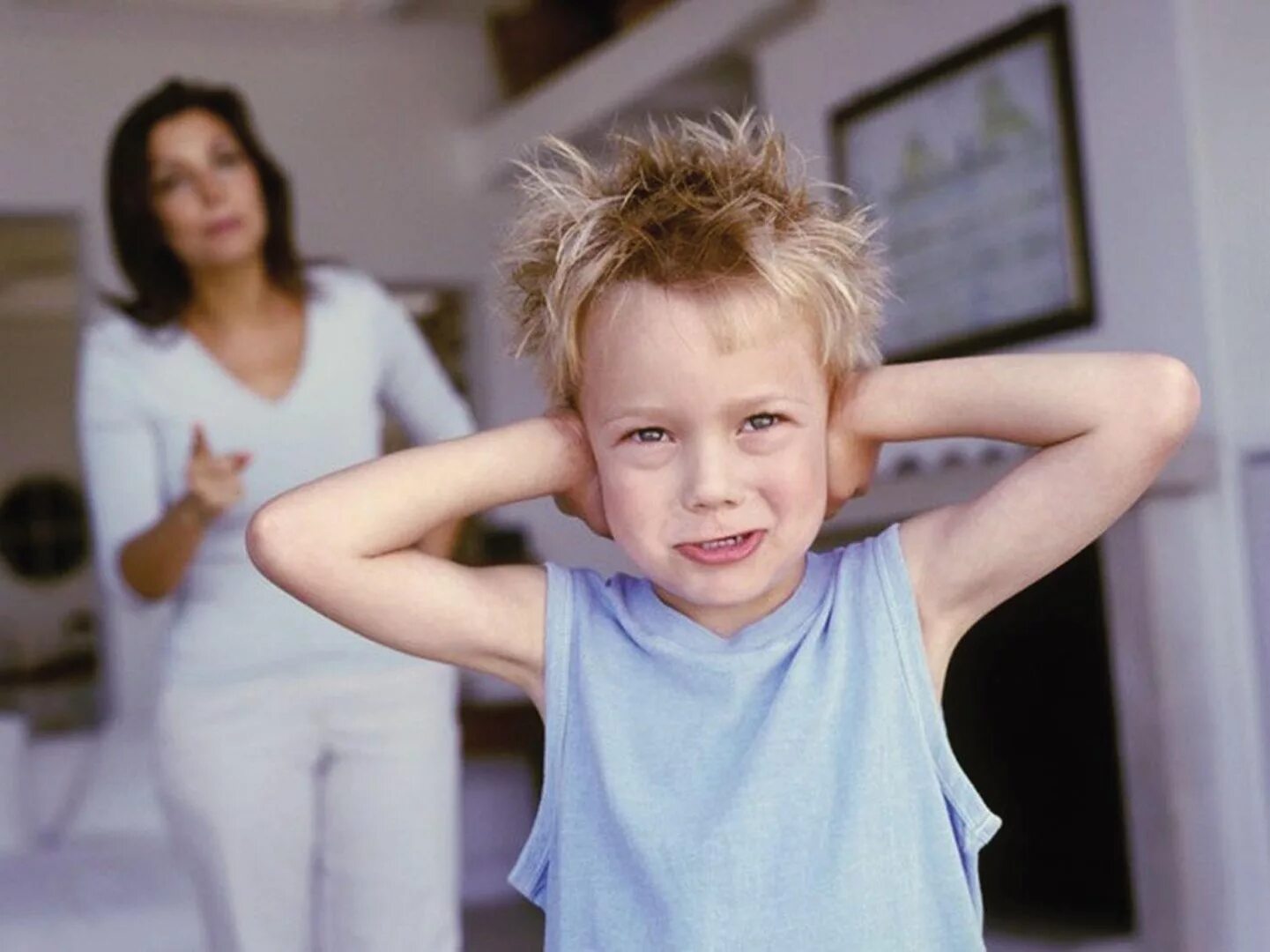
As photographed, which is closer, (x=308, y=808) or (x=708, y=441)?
(x=708, y=441)

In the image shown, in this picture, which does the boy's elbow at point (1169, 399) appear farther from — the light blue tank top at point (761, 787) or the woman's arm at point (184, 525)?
the woman's arm at point (184, 525)

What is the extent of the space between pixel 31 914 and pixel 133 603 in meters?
1.61

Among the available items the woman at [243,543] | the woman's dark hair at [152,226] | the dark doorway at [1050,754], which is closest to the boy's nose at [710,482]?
the woman at [243,543]

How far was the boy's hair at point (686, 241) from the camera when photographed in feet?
3.52

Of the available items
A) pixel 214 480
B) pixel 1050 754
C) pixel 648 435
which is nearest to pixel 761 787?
pixel 648 435

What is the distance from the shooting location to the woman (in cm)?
175

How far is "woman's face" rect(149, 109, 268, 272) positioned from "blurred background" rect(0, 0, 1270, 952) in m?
0.48

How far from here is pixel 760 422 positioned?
1071 millimetres

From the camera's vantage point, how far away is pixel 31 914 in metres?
3.22

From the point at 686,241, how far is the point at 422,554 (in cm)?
28

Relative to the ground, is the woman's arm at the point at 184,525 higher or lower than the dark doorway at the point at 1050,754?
higher

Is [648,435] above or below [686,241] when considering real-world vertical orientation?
below

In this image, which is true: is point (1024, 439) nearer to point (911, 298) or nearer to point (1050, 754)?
point (1050, 754)

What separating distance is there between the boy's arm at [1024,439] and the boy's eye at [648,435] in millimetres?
133
